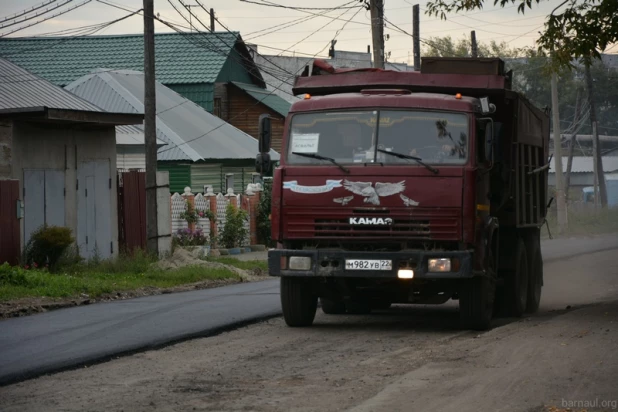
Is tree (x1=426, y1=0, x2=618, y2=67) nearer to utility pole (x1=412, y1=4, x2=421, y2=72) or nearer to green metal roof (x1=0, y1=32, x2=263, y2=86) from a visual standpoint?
utility pole (x1=412, y1=4, x2=421, y2=72)

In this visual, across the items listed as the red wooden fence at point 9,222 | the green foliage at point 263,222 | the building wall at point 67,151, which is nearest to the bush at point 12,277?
the red wooden fence at point 9,222

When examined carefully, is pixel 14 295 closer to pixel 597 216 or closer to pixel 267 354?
pixel 267 354

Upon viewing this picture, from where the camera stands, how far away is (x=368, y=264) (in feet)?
42.2

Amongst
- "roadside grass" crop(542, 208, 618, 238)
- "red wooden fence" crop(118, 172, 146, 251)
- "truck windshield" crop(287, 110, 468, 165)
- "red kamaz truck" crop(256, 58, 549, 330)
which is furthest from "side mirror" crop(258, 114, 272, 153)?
"roadside grass" crop(542, 208, 618, 238)

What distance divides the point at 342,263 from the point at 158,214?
1446 centimetres

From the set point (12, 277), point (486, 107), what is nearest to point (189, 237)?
point (12, 277)

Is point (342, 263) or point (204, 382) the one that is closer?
point (204, 382)

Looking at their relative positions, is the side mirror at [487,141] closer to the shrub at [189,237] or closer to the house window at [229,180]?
the shrub at [189,237]

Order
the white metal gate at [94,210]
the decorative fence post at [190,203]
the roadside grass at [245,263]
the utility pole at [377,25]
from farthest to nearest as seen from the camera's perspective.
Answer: the decorative fence post at [190,203] → the utility pole at [377,25] → the roadside grass at [245,263] → the white metal gate at [94,210]

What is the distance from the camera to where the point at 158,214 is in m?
26.9

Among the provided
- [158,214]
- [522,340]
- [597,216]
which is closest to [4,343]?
[522,340]

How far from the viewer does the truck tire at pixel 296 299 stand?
1380 centimetres

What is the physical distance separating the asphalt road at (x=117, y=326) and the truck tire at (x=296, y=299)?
73cm

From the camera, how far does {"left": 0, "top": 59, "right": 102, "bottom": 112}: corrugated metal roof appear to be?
23.2 m
